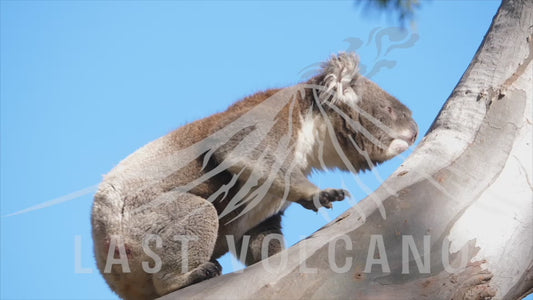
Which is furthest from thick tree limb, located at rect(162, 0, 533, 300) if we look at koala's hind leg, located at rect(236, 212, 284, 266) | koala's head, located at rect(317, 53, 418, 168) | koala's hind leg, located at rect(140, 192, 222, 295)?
koala's hind leg, located at rect(236, 212, 284, 266)

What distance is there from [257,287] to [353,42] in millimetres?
3237

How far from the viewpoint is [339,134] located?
548 cm

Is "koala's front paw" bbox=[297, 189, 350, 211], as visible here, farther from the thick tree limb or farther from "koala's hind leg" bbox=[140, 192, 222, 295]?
"koala's hind leg" bbox=[140, 192, 222, 295]

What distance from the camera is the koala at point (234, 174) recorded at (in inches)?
165

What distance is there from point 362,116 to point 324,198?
1.60 metres

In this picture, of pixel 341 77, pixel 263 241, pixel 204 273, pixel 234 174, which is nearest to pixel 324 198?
pixel 234 174

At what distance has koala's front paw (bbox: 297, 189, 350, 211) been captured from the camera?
4.17 meters

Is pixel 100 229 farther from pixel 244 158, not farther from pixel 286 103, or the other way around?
pixel 286 103

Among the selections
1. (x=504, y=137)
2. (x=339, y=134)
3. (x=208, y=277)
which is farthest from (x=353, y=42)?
(x=208, y=277)

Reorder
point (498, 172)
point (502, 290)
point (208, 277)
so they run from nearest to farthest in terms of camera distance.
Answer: point (502, 290) < point (498, 172) < point (208, 277)

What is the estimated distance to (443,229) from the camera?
3.36 m

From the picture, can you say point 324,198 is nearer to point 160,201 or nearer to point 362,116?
point 160,201

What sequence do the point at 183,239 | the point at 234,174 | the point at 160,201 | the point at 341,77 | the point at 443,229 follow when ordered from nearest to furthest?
the point at 443,229 → the point at 183,239 → the point at 160,201 → the point at 234,174 → the point at 341,77

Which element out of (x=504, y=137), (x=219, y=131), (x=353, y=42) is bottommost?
(x=504, y=137)
